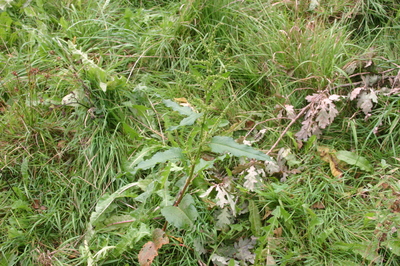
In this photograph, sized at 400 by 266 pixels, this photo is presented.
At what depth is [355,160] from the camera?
2473 mm

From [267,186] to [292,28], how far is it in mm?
1300

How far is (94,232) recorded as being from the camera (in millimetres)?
2279

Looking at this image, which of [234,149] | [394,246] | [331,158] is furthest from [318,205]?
[234,149]

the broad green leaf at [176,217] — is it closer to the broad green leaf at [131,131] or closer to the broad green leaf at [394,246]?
the broad green leaf at [131,131]

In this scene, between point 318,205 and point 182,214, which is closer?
point 182,214

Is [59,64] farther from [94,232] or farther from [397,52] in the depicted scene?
[397,52]

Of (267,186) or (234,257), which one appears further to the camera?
(267,186)

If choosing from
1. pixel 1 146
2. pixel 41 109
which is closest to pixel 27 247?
pixel 1 146

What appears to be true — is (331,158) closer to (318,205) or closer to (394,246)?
(318,205)

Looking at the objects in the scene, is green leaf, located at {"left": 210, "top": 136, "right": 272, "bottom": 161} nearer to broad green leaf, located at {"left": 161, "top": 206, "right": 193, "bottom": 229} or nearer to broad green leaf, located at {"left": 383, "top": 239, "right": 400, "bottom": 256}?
broad green leaf, located at {"left": 161, "top": 206, "right": 193, "bottom": 229}

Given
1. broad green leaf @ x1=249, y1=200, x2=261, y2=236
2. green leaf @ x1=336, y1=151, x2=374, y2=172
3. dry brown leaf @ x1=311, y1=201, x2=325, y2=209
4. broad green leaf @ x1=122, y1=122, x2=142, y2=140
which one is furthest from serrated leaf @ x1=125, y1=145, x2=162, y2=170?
green leaf @ x1=336, y1=151, x2=374, y2=172

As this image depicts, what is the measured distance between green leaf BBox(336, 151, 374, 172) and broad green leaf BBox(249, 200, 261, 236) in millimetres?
679

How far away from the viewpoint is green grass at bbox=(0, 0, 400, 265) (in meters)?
2.16

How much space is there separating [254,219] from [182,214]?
49cm
